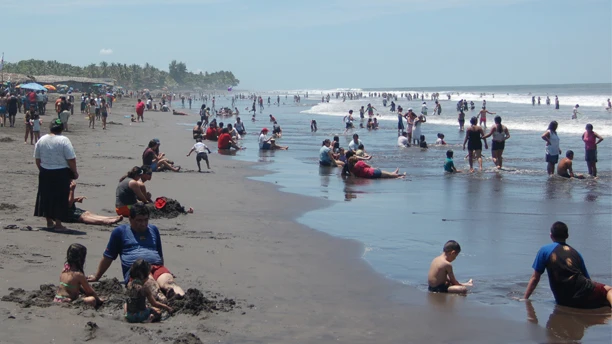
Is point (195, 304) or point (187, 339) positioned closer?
point (187, 339)

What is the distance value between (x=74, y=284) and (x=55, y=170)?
10.3 feet

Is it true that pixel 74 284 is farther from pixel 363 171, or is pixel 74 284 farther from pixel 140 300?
pixel 363 171

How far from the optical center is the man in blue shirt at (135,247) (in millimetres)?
7074

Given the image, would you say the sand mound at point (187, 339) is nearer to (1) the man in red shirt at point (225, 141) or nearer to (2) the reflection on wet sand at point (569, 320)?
(2) the reflection on wet sand at point (569, 320)

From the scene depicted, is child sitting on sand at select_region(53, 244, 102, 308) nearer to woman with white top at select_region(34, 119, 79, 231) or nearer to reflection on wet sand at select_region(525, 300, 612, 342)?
woman with white top at select_region(34, 119, 79, 231)

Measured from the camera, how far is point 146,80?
154250 millimetres

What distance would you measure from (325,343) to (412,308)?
5.00 ft

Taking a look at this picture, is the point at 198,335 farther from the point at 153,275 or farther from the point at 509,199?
the point at 509,199

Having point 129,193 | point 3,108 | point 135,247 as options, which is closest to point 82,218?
point 129,193

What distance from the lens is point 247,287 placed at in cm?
760

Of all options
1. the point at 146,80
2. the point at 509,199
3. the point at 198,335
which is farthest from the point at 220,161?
the point at 146,80

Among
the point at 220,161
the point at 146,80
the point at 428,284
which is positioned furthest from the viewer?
the point at 146,80

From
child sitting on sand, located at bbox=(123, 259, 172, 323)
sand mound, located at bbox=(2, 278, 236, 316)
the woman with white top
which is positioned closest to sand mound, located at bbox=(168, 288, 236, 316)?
sand mound, located at bbox=(2, 278, 236, 316)

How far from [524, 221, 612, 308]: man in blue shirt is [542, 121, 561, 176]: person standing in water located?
37.4ft
